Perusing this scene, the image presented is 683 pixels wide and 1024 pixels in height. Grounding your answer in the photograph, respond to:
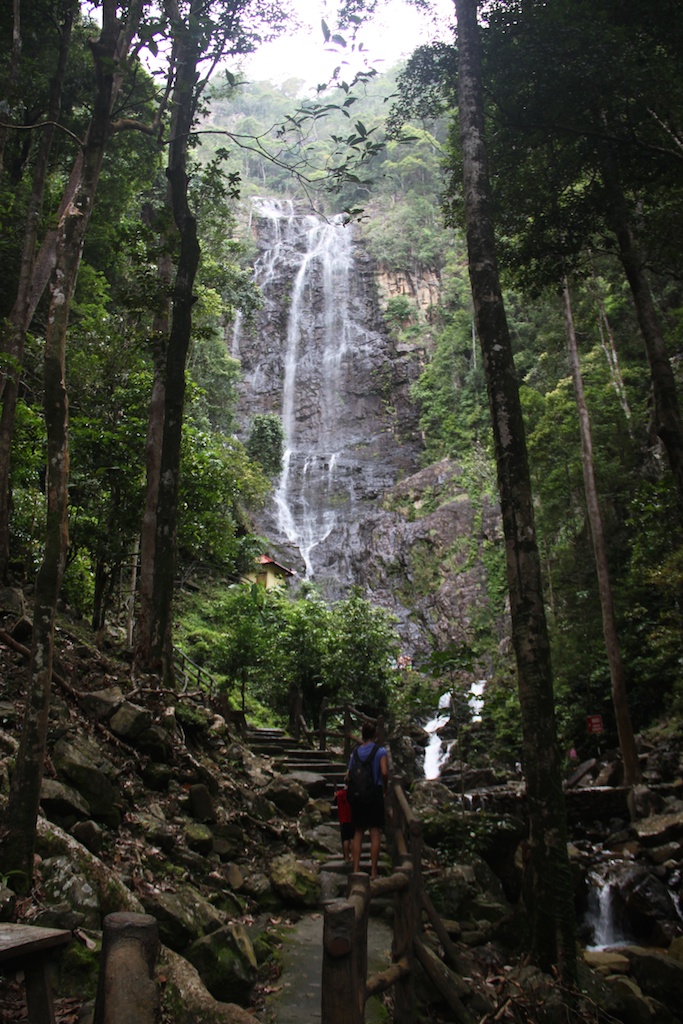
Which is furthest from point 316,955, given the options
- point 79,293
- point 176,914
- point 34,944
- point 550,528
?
point 550,528

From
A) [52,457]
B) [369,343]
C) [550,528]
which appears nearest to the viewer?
[52,457]

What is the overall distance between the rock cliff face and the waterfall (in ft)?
0.25

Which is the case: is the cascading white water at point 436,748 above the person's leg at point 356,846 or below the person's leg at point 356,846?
above

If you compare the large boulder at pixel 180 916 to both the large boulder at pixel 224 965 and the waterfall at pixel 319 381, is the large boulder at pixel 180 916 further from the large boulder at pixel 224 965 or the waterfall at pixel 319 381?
the waterfall at pixel 319 381

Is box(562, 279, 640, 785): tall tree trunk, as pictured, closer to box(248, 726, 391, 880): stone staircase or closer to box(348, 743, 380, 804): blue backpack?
box(248, 726, 391, 880): stone staircase

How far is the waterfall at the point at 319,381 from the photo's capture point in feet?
106

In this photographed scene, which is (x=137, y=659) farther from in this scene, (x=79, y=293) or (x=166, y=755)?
(x=79, y=293)

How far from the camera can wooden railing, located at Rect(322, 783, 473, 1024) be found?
229 cm

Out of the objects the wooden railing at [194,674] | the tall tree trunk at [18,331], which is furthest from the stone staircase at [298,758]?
the tall tree trunk at [18,331]

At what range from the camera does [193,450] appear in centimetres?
1138

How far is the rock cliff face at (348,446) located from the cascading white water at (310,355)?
3.1 inches

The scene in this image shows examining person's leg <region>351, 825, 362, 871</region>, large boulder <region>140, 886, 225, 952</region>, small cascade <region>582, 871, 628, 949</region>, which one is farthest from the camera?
small cascade <region>582, 871, 628, 949</region>

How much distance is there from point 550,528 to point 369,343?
2569 cm

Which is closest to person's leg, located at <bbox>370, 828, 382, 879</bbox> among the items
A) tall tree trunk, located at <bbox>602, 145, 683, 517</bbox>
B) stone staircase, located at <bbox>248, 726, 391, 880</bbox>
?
stone staircase, located at <bbox>248, 726, 391, 880</bbox>
